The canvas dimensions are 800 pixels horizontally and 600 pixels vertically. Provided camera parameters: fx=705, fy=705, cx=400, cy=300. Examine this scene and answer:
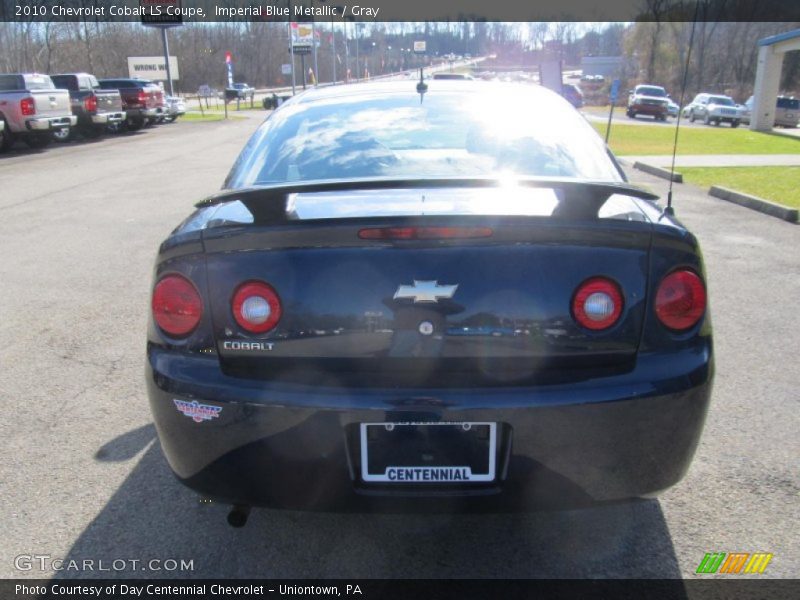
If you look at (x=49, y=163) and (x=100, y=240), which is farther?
(x=49, y=163)

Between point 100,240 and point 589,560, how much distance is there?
7.11m

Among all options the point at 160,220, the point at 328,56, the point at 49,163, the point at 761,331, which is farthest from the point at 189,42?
the point at 761,331

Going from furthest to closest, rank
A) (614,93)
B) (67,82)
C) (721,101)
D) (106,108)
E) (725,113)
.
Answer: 1. (721,101)
2. (725,113)
3. (67,82)
4. (106,108)
5. (614,93)

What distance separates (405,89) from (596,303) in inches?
80.9

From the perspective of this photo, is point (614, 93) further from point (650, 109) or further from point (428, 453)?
point (650, 109)

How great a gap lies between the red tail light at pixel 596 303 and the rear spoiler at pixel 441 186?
0.69 ft

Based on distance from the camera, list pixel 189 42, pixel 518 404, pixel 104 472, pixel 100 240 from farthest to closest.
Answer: pixel 189 42
pixel 100 240
pixel 104 472
pixel 518 404

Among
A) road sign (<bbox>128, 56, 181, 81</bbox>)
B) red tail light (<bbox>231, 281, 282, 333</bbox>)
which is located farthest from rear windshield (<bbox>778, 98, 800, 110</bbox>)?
road sign (<bbox>128, 56, 181, 81</bbox>)

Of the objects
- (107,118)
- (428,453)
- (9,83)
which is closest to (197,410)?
(428,453)

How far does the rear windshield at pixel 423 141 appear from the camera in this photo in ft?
9.74

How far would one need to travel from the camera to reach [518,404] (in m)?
2.04

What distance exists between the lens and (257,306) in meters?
2.14

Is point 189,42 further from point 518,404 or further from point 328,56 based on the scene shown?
point 518,404

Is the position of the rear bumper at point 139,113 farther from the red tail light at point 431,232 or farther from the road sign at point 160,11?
the red tail light at point 431,232
